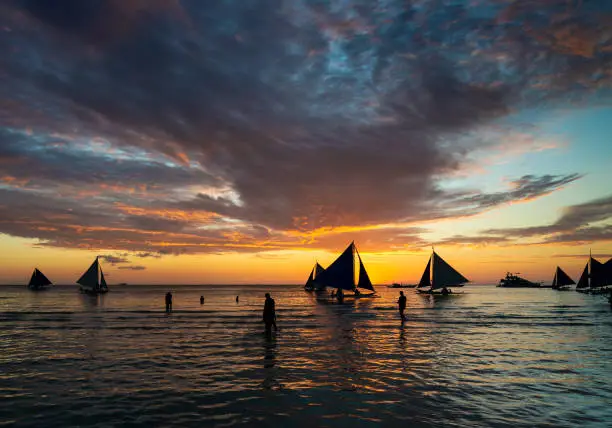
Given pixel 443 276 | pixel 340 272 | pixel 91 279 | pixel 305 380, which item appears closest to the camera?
pixel 305 380

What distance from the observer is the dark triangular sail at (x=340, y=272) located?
236ft

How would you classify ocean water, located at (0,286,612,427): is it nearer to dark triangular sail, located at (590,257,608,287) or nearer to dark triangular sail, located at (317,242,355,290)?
dark triangular sail, located at (317,242,355,290)

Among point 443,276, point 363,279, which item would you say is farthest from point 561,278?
point 363,279

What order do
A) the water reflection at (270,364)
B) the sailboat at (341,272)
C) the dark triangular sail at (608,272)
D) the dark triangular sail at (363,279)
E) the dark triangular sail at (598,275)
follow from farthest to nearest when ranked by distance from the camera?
the dark triangular sail at (598,275) < the dark triangular sail at (608,272) < the dark triangular sail at (363,279) < the sailboat at (341,272) < the water reflection at (270,364)

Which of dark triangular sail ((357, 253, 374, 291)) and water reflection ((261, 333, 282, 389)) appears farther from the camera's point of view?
dark triangular sail ((357, 253, 374, 291))

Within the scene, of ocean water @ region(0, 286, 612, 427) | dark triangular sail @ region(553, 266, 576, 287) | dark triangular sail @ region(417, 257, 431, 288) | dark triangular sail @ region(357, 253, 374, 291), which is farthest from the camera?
dark triangular sail @ region(553, 266, 576, 287)

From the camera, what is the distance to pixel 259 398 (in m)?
12.6

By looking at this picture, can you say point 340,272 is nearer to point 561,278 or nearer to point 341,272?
point 341,272

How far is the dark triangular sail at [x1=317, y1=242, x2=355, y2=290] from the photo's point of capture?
71.9 meters

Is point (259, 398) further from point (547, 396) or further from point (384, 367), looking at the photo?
point (547, 396)

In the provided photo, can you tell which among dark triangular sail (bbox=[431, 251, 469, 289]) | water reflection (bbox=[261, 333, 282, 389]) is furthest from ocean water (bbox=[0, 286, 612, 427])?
dark triangular sail (bbox=[431, 251, 469, 289])

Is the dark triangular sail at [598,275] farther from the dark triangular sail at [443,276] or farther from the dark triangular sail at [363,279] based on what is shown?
the dark triangular sail at [363,279]

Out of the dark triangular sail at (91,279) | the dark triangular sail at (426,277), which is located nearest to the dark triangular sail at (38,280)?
the dark triangular sail at (91,279)

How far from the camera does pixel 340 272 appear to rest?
72.2 meters
